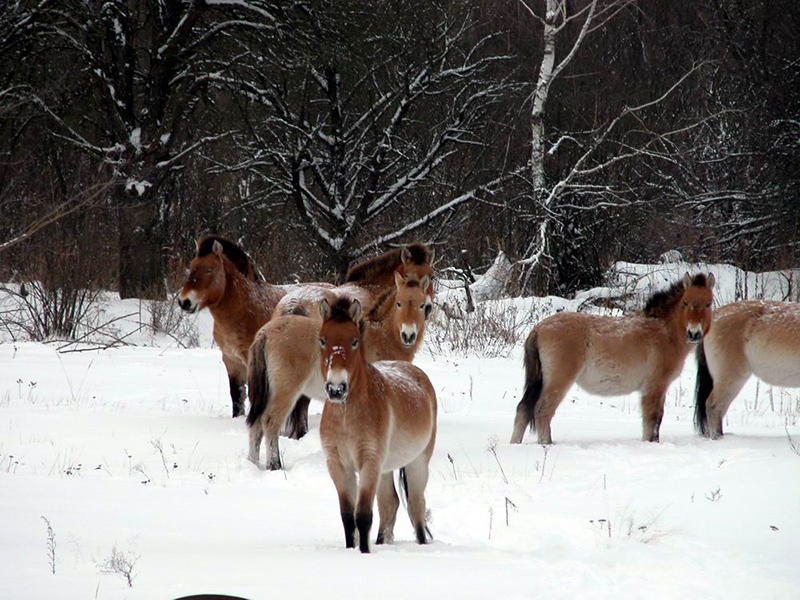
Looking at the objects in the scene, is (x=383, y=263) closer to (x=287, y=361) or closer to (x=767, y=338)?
(x=287, y=361)

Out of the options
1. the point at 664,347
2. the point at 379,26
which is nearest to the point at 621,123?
the point at 379,26

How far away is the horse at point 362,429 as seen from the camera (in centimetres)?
522

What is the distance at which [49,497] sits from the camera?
6.09 metres

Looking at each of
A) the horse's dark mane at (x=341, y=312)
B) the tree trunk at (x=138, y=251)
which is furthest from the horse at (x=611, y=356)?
the tree trunk at (x=138, y=251)

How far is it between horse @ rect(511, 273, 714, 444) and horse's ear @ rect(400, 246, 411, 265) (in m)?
1.95

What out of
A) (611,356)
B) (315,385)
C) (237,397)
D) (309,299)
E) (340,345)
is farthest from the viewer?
(237,397)

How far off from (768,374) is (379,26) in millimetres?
13926

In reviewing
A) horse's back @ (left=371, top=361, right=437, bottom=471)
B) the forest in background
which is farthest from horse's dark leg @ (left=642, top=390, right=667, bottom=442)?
the forest in background

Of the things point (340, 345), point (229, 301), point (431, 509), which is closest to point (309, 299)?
point (229, 301)

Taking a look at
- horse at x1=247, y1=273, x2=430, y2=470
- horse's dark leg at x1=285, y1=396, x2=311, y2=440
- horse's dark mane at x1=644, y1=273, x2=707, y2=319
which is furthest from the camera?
horse's dark leg at x1=285, y1=396, x2=311, y2=440

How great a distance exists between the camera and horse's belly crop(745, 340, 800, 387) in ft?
29.3

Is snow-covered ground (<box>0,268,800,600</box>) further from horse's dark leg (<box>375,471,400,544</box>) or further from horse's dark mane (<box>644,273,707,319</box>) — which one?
horse's dark mane (<box>644,273,707,319</box>)

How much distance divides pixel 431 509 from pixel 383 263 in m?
4.52

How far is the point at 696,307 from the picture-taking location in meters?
8.88
